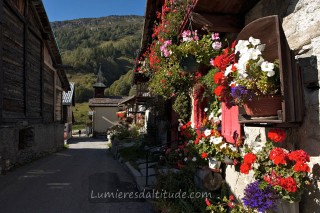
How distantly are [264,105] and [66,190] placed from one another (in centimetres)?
633

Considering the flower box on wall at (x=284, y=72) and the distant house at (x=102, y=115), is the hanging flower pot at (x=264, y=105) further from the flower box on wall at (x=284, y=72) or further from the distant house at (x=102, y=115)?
the distant house at (x=102, y=115)

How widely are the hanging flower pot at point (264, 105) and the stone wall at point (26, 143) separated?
9.18 m

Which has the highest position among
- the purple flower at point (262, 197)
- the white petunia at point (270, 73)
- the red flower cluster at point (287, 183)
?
the white petunia at point (270, 73)

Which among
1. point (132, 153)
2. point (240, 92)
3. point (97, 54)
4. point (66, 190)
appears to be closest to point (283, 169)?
point (240, 92)

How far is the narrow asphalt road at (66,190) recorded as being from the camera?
6.15m

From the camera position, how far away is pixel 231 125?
4680mm

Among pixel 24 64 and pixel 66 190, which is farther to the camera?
pixel 24 64

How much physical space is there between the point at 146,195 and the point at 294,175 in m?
4.48

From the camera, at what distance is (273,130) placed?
309cm

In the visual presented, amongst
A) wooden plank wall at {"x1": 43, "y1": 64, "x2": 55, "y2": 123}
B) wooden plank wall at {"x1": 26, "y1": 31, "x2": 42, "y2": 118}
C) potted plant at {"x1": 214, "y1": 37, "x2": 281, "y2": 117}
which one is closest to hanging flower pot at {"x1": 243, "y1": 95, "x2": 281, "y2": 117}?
potted plant at {"x1": 214, "y1": 37, "x2": 281, "y2": 117}

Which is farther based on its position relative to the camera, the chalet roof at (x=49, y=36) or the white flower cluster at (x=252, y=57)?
the chalet roof at (x=49, y=36)

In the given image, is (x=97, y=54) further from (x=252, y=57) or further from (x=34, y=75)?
(x=252, y=57)

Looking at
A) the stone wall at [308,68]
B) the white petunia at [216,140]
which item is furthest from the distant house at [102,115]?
the stone wall at [308,68]

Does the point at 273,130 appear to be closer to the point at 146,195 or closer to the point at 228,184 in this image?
the point at 228,184
